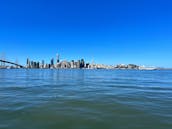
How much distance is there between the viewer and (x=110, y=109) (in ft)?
36.2

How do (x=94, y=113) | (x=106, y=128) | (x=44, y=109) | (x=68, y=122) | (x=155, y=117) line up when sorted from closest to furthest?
(x=106, y=128)
(x=68, y=122)
(x=155, y=117)
(x=94, y=113)
(x=44, y=109)

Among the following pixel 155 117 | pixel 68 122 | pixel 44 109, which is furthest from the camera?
pixel 44 109

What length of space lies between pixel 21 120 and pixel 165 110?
8.62m

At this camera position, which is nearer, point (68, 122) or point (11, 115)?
point (68, 122)

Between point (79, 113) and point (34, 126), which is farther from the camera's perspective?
point (79, 113)

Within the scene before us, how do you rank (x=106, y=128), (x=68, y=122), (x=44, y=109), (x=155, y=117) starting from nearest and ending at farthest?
(x=106, y=128) → (x=68, y=122) → (x=155, y=117) → (x=44, y=109)

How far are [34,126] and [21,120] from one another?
1114 millimetres

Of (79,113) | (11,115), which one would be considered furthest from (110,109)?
(11,115)

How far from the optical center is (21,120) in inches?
331

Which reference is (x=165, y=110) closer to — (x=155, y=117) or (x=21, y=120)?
(x=155, y=117)

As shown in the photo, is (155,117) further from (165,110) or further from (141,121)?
(165,110)

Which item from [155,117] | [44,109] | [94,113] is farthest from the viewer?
[44,109]

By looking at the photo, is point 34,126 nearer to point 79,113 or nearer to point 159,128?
point 79,113

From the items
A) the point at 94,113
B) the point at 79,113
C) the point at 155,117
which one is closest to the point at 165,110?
the point at 155,117
